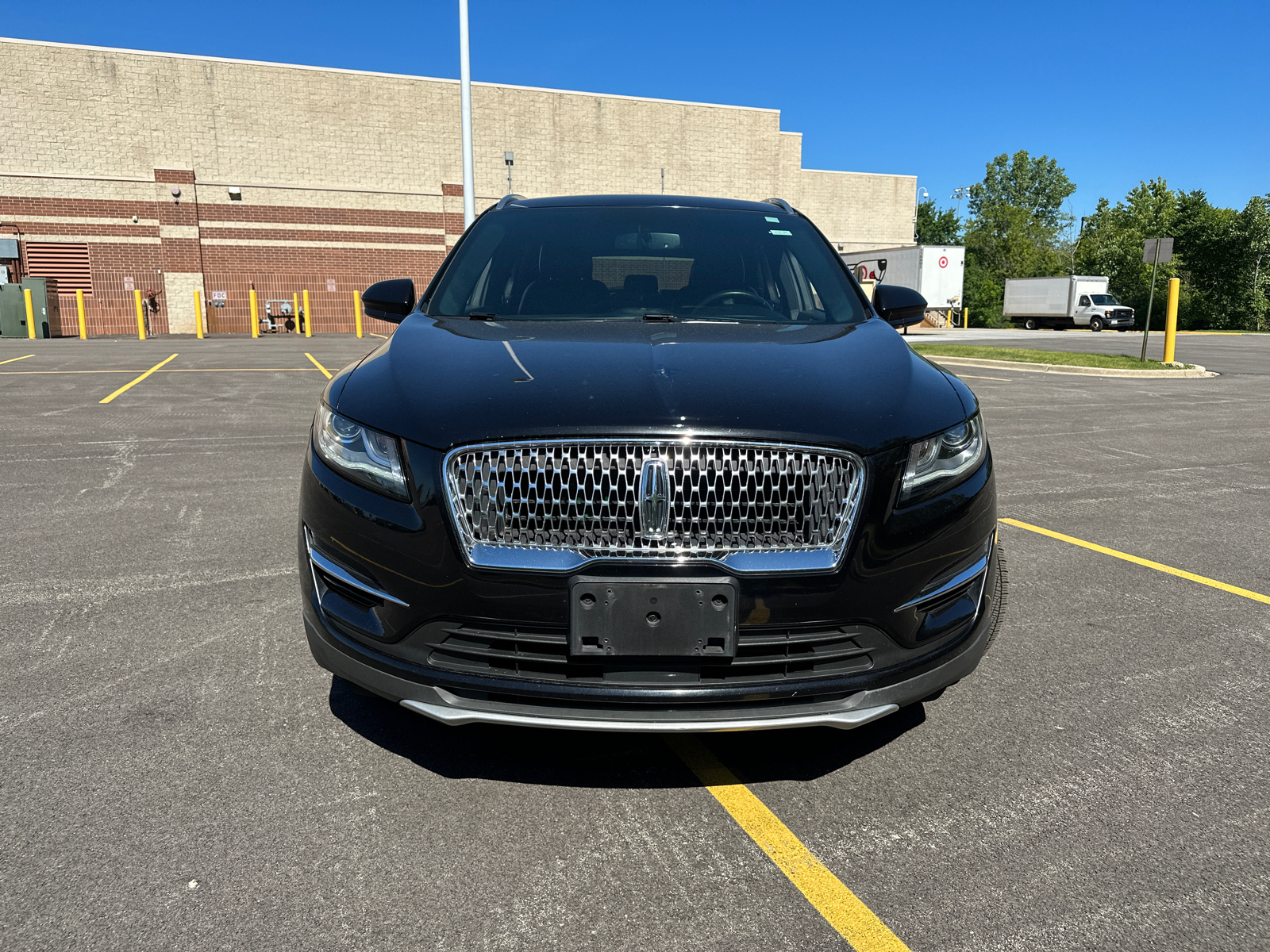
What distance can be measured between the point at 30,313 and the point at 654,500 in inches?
1303

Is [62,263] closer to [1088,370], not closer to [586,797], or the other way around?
[1088,370]

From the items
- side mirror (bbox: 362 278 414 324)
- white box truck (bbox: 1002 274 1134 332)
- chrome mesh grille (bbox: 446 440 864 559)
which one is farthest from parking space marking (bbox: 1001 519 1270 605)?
white box truck (bbox: 1002 274 1134 332)

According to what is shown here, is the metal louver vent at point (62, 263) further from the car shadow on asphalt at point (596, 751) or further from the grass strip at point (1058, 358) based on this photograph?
the car shadow on asphalt at point (596, 751)

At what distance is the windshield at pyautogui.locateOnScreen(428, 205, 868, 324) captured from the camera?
3.45m

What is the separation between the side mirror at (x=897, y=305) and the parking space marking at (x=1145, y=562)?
2101 millimetres

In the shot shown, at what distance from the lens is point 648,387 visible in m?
2.38

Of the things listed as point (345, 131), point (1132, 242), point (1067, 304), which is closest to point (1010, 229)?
point (1132, 242)

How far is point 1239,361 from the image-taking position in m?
22.6

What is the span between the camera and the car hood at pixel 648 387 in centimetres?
226

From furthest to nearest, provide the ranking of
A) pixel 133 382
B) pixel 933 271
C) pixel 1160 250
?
pixel 933 271 → pixel 1160 250 → pixel 133 382

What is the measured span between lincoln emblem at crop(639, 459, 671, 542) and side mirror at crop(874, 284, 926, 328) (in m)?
1.86

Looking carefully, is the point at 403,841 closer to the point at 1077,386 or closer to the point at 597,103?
the point at 1077,386

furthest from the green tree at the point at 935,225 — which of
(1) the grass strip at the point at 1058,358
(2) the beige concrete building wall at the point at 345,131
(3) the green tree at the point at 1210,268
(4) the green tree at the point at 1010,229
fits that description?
(1) the grass strip at the point at 1058,358

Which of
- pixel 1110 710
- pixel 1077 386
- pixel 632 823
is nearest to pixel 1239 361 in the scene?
pixel 1077 386
